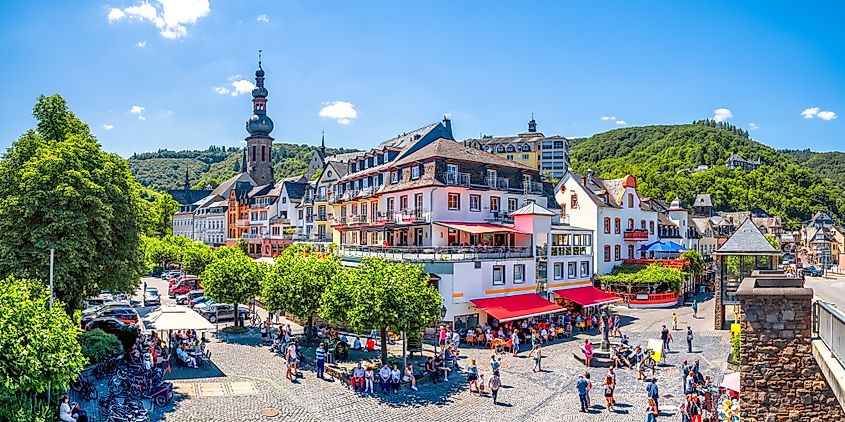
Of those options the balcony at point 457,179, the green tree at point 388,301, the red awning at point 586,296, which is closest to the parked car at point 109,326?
the green tree at point 388,301

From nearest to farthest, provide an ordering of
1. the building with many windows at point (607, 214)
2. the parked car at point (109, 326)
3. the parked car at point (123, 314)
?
1. the parked car at point (109, 326)
2. the parked car at point (123, 314)
3. the building with many windows at point (607, 214)

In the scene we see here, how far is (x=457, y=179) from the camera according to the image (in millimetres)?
42094

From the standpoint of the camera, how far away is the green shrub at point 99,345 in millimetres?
23156

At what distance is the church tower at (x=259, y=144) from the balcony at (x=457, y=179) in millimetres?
69283

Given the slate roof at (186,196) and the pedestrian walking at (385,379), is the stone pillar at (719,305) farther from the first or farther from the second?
the slate roof at (186,196)

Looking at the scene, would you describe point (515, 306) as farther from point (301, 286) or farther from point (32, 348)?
point (32, 348)

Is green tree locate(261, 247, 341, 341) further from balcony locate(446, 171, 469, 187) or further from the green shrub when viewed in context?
balcony locate(446, 171, 469, 187)

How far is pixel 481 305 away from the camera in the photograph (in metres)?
34.1

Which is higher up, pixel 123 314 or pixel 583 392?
pixel 123 314

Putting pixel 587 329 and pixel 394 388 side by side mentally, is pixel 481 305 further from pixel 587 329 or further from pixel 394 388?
pixel 394 388

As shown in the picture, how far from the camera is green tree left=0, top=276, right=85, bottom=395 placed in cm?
1259

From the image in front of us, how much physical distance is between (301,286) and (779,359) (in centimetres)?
2197

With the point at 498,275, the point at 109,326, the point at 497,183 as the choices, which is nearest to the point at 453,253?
the point at 498,275

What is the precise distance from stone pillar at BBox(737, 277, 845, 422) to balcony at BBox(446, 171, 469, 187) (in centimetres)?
2963
